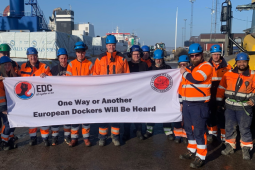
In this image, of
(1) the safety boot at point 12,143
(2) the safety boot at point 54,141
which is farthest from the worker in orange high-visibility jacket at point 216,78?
(1) the safety boot at point 12,143

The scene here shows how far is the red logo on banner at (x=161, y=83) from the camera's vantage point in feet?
16.2

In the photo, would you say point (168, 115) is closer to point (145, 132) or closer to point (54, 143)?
point (145, 132)

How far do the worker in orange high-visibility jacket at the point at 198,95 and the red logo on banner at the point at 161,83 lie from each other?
708 mm

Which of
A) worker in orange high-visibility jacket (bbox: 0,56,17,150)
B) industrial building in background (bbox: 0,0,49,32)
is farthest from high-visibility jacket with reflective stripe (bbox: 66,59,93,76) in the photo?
industrial building in background (bbox: 0,0,49,32)

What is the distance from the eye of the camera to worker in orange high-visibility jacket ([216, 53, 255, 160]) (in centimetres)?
431

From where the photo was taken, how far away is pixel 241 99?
4.33 metres

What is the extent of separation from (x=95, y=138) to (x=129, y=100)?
4.79 feet

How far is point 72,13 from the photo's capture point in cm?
4800

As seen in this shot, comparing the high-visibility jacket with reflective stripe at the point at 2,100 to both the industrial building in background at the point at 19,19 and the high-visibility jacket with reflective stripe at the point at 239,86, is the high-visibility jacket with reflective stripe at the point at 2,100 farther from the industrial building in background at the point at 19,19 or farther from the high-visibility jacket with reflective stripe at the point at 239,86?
the industrial building in background at the point at 19,19

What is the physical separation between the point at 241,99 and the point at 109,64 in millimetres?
2679

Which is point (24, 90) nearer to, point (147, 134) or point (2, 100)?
point (2, 100)

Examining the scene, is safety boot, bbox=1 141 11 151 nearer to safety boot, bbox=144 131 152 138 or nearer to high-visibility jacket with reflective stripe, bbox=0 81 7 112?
high-visibility jacket with reflective stripe, bbox=0 81 7 112

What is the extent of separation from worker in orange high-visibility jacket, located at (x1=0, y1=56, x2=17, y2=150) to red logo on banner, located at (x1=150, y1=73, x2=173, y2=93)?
297 cm

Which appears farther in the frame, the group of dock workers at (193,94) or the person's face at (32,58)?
the person's face at (32,58)
